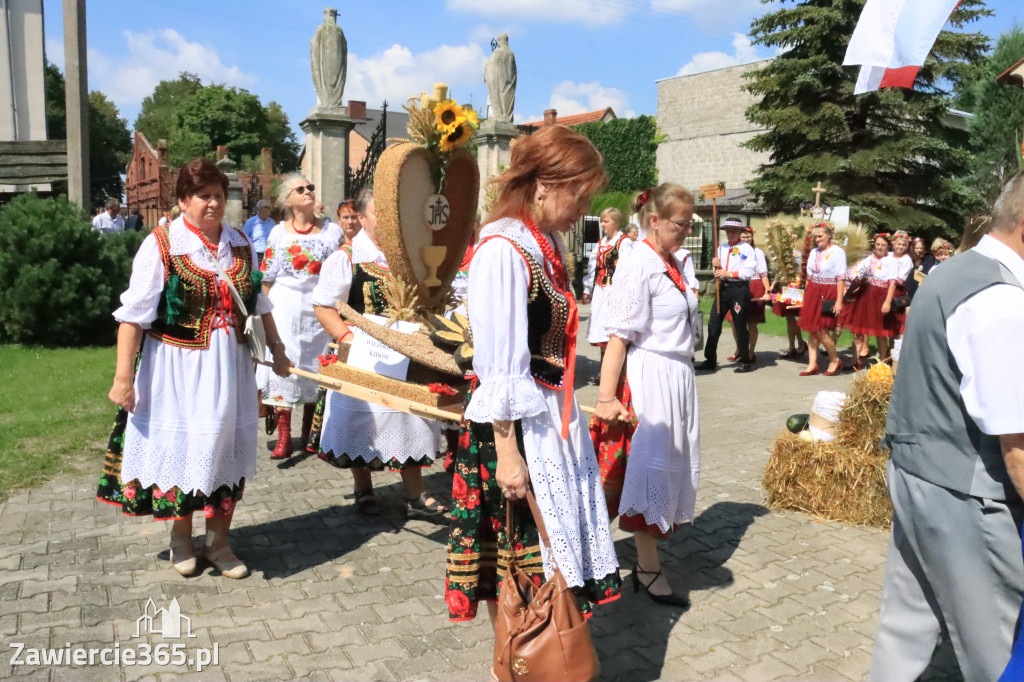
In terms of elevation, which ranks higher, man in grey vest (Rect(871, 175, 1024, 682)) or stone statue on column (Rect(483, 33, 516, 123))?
stone statue on column (Rect(483, 33, 516, 123))

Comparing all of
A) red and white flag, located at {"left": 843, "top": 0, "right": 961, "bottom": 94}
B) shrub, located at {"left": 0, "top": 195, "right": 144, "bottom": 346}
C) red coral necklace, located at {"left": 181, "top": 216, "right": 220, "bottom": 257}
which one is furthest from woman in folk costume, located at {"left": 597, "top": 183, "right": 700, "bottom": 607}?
shrub, located at {"left": 0, "top": 195, "right": 144, "bottom": 346}

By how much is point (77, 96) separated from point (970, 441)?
1054 centimetres

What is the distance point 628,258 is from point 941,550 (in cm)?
208

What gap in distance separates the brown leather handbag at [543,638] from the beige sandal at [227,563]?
→ 2074 mm

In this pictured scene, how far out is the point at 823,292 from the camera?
35.9 ft

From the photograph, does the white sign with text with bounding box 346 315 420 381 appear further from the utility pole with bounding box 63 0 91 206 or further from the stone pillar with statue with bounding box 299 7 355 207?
the stone pillar with statue with bounding box 299 7 355 207

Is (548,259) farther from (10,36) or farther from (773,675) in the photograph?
(10,36)

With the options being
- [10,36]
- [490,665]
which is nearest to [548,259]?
[490,665]

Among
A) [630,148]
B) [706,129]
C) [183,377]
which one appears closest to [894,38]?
A: [183,377]

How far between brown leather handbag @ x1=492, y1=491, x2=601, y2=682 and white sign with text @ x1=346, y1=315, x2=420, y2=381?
1.71 metres

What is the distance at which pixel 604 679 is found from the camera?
3.35 m

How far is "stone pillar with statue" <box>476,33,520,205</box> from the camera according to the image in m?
14.0

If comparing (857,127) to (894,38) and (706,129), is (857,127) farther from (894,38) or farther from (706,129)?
(894,38)

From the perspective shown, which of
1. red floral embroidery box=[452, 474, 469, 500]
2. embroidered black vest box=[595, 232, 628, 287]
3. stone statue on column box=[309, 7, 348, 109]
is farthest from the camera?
stone statue on column box=[309, 7, 348, 109]
